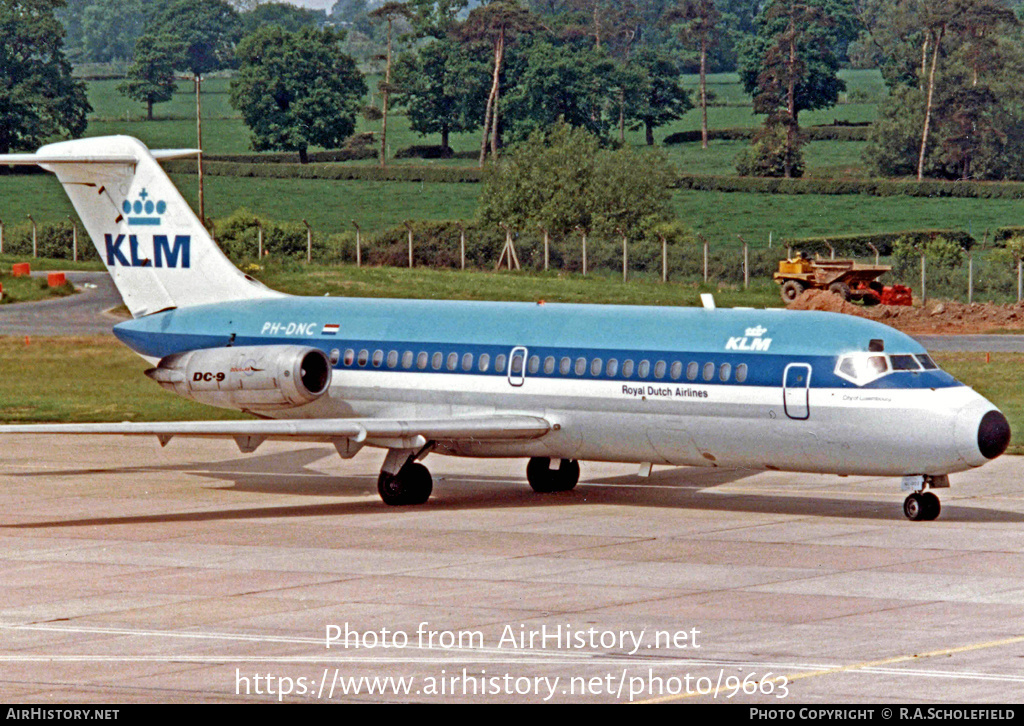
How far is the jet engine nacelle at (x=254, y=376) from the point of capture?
97.3 ft

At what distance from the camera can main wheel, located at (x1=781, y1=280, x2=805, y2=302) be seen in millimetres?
73625

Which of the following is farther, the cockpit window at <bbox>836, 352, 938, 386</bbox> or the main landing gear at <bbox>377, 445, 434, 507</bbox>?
the main landing gear at <bbox>377, 445, 434, 507</bbox>

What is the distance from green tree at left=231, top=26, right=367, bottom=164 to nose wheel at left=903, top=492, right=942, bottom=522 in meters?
132

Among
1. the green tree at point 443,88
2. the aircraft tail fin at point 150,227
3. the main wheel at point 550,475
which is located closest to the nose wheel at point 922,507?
the main wheel at point 550,475

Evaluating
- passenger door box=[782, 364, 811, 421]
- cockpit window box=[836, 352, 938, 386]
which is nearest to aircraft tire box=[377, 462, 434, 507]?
passenger door box=[782, 364, 811, 421]

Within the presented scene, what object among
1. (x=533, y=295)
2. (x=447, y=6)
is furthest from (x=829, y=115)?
(x=533, y=295)

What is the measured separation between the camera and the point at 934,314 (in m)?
70.0

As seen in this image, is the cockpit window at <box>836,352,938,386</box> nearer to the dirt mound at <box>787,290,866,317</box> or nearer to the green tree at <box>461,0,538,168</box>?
the dirt mound at <box>787,290,866,317</box>

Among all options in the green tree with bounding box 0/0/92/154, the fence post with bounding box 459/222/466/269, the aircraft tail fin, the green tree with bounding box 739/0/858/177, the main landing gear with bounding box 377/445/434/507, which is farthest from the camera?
the green tree with bounding box 739/0/858/177

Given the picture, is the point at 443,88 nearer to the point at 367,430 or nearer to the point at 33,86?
the point at 33,86

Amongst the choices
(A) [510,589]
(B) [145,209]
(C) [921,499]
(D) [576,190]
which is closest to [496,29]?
(D) [576,190]

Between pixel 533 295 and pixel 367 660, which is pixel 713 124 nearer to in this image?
pixel 533 295

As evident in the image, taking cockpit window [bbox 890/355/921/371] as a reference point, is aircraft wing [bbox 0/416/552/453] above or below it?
below
